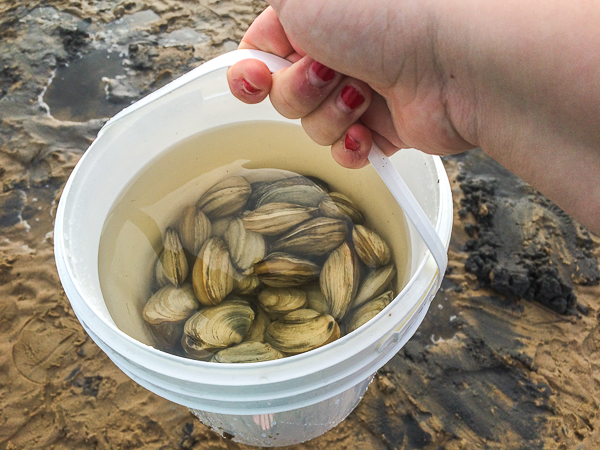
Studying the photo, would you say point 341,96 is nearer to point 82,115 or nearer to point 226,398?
point 226,398

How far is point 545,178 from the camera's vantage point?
0.85 m

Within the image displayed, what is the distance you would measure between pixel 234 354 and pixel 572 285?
59.2 inches

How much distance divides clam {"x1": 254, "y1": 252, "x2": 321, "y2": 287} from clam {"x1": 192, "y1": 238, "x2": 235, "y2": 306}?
9cm

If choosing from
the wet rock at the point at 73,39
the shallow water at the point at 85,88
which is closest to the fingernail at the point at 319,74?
the shallow water at the point at 85,88

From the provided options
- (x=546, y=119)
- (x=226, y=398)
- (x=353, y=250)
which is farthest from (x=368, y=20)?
(x=226, y=398)

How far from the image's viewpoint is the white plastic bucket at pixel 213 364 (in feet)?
2.84

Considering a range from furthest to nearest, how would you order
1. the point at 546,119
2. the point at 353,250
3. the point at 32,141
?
the point at 32,141, the point at 353,250, the point at 546,119

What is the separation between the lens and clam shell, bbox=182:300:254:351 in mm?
1121

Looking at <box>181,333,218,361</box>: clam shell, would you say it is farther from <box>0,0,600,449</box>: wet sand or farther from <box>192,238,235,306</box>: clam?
<box>0,0,600,449</box>: wet sand

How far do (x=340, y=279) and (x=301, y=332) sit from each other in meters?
0.20

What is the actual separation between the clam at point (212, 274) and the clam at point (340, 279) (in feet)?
0.90

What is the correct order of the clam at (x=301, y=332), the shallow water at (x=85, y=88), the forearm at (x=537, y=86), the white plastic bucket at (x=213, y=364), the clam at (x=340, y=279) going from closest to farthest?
1. the forearm at (x=537, y=86)
2. the white plastic bucket at (x=213, y=364)
3. the clam at (x=301, y=332)
4. the clam at (x=340, y=279)
5. the shallow water at (x=85, y=88)

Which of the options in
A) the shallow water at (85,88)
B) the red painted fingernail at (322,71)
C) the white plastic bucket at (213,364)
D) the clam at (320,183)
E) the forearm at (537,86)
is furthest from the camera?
the shallow water at (85,88)

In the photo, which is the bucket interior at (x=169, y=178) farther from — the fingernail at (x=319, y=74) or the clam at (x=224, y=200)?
the fingernail at (x=319, y=74)
